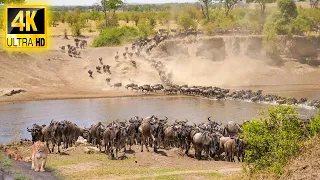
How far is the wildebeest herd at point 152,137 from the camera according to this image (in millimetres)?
23812

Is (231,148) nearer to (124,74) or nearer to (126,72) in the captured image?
(124,74)

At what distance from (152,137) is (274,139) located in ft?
31.4

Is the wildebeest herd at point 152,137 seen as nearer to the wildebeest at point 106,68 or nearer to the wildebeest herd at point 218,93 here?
the wildebeest herd at point 218,93

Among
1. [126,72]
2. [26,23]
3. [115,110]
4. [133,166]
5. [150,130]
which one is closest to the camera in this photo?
[133,166]

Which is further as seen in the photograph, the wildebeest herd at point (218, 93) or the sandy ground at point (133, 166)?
the wildebeest herd at point (218, 93)

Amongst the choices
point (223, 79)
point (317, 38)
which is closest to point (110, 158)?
point (223, 79)

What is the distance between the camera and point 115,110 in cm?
4100

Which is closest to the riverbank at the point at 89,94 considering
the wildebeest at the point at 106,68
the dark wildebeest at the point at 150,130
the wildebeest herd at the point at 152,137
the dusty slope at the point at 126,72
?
the dusty slope at the point at 126,72

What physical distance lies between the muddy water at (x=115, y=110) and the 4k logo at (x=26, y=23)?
636 centimetres

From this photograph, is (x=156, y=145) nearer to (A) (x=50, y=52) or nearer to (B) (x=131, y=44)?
(A) (x=50, y=52)

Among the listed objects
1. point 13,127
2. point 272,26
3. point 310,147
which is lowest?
point 13,127

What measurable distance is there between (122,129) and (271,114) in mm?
9193

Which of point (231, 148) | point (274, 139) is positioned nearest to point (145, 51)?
point (231, 148)

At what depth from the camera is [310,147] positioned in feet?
51.9
